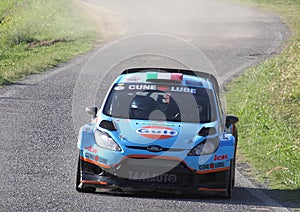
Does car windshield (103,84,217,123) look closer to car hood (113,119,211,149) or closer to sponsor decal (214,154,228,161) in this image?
car hood (113,119,211,149)

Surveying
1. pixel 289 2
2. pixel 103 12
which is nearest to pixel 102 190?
pixel 103 12

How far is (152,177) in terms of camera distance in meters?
9.62

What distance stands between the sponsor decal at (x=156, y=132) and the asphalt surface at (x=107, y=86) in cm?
69

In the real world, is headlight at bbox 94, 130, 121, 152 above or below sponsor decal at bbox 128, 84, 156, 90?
below

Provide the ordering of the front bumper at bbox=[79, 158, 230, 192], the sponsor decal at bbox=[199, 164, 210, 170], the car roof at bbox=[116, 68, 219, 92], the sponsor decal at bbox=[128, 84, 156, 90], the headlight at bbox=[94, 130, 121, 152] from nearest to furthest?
the front bumper at bbox=[79, 158, 230, 192] → the sponsor decal at bbox=[199, 164, 210, 170] → the headlight at bbox=[94, 130, 121, 152] → the sponsor decal at bbox=[128, 84, 156, 90] → the car roof at bbox=[116, 68, 219, 92]

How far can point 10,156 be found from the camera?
11836 millimetres

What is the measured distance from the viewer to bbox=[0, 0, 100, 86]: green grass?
22922mm

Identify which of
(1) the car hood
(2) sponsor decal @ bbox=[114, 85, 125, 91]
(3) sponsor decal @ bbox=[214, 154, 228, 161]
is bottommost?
(3) sponsor decal @ bbox=[214, 154, 228, 161]

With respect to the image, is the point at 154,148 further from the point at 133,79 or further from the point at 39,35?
the point at 39,35

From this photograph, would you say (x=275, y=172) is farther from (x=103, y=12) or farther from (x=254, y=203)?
(x=103, y=12)

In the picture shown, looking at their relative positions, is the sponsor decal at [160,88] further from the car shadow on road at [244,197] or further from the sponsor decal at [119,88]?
the car shadow on road at [244,197]

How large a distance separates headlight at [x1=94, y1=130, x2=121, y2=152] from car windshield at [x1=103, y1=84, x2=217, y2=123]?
0.51 metres

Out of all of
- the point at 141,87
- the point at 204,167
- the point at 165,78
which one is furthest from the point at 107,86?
the point at 204,167

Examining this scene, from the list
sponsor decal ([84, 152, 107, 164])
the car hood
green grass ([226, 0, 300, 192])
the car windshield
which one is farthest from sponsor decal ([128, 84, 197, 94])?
green grass ([226, 0, 300, 192])
